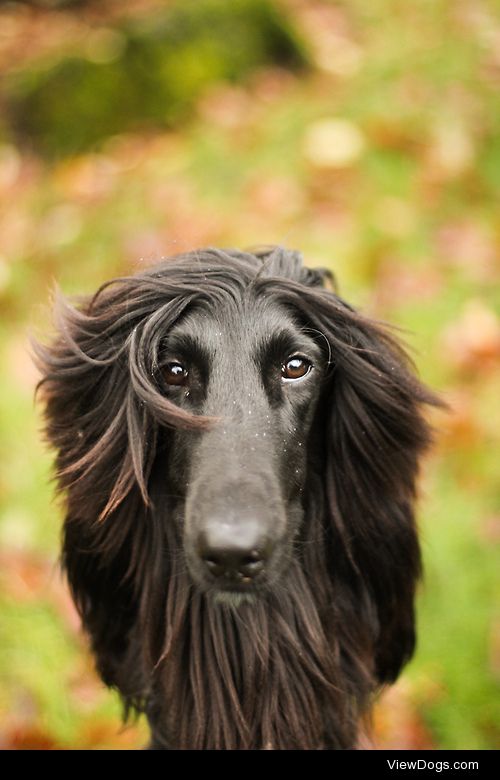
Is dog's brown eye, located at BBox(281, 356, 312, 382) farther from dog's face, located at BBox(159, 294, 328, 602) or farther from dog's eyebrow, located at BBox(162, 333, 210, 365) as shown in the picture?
dog's eyebrow, located at BBox(162, 333, 210, 365)

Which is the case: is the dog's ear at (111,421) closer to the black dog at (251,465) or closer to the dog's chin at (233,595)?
the black dog at (251,465)

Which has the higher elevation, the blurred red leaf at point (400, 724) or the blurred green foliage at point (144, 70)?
the blurred green foliage at point (144, 70)

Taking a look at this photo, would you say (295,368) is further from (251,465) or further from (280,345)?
(251,465)

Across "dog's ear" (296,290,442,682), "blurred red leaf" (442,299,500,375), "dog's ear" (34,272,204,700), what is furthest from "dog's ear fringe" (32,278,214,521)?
"blurred red leaf" (442,299,500,375)

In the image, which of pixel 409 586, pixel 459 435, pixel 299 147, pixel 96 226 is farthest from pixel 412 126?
pixel 409 586

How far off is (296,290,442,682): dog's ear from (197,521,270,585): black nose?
0.59 m

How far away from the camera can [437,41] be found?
7.19m

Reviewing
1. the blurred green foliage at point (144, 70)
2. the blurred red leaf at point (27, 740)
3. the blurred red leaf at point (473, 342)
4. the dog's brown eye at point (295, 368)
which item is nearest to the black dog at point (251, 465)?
the dog's brown eye at point (295, 368)

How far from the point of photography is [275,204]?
5.78 meters

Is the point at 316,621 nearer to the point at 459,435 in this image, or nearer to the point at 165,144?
the point at 459,435

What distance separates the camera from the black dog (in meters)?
2.07

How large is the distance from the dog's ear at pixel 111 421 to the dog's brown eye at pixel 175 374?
3 centimetres

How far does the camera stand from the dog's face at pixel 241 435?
6.01 ft

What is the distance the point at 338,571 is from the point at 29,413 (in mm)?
2749
